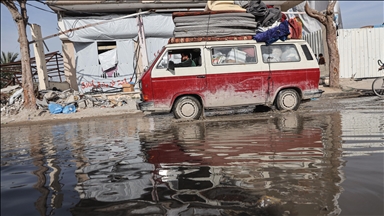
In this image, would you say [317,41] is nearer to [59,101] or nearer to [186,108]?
[186,108]

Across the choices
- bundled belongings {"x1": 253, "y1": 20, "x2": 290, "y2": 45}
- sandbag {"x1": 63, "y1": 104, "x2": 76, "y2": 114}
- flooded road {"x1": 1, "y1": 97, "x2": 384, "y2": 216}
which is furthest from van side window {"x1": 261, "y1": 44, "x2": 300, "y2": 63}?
sandbag {"x1": 63, "y1": 104, "x2": 76, "y2": 114}

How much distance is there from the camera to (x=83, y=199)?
2385 millimetres

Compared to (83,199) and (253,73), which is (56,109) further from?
(83,199)

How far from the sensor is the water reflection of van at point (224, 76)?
6.89 metres

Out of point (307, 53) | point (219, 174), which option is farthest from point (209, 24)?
point (219, 174)

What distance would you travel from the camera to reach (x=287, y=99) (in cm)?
744

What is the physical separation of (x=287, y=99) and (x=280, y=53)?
1.13 meters

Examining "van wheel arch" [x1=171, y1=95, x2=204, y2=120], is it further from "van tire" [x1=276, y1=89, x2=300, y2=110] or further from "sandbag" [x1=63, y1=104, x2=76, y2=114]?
"sandbag" [x1=63, y1=104, x2=76, y2=114]

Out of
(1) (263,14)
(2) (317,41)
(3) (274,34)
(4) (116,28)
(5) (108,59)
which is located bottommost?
(3) (274,34)

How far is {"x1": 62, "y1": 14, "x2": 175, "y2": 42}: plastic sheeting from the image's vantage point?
14.0 meters

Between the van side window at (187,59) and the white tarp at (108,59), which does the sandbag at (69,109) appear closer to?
the white tarp at (108,59)

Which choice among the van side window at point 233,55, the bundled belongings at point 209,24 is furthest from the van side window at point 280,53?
the bundled belongings at point 209,24

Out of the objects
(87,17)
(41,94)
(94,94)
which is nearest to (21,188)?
(41,94)

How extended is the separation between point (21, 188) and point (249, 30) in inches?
251
